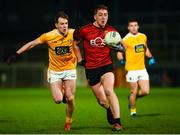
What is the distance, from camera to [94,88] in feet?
38.5

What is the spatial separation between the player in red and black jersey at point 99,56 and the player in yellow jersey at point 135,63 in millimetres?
3902

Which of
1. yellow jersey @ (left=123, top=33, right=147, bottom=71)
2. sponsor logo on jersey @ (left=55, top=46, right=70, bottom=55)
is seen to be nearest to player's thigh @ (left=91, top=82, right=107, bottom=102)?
sponsor logo on jersey @ (left=55, top=46, right=70, bottom=55)

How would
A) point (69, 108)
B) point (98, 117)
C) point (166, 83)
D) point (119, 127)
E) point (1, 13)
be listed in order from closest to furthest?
point (119, 127) → point (69, 108) → point (98, 117) → point (166, 83) → point (1, 13)

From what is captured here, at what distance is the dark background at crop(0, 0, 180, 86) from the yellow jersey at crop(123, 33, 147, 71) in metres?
24.6

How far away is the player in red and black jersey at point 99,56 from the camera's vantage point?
11250 mm

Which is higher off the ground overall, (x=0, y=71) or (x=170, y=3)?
(x=170, y=3)

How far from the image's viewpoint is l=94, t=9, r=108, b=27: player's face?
11.2 metres

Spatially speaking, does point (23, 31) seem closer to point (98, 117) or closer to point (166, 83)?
point (166, 83)

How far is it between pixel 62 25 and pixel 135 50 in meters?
4.38

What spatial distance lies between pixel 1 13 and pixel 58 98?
36.8 metres

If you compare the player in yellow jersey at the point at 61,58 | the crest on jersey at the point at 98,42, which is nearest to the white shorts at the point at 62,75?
the player in yellow jersey at the point at 61,58

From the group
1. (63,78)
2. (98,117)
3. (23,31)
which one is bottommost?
(98,117)

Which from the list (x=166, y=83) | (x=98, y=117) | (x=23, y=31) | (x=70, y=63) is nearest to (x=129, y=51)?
(x=98, y=117)

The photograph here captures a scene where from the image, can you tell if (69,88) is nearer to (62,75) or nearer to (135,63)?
(62,75)
